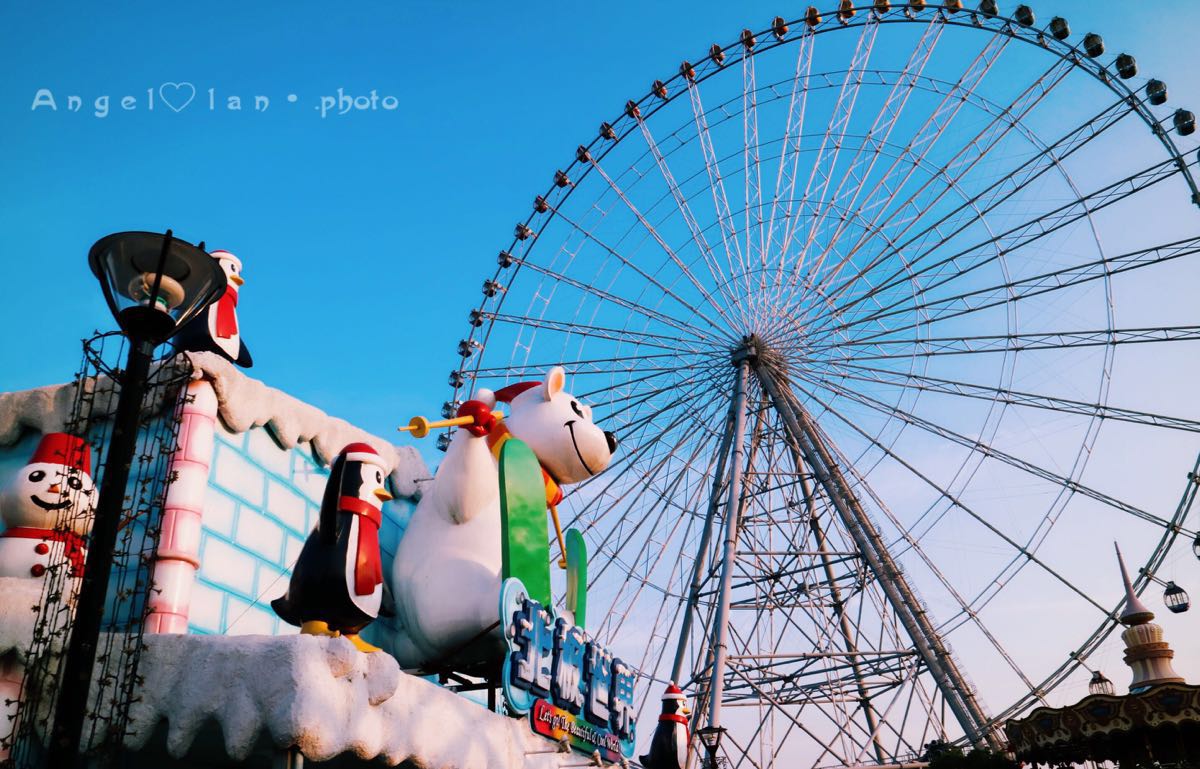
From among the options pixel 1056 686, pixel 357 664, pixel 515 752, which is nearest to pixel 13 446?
pixel 357 664

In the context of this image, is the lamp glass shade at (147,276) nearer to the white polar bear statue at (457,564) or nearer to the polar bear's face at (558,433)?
the white polar bear statue at (457,564)

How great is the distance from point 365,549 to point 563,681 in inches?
105

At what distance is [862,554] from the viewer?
54.3 ft

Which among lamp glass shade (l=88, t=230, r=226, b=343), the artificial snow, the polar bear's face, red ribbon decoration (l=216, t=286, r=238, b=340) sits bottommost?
the artificial snow

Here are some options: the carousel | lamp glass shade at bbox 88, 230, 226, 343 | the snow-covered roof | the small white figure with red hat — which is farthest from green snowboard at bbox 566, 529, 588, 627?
lamp glass shade at bbox 88, 230, 226, 343

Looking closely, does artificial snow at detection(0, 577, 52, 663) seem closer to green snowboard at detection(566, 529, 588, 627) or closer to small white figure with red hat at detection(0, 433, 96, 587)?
small white figure with red hat at detection(0, 433, 96, 587)

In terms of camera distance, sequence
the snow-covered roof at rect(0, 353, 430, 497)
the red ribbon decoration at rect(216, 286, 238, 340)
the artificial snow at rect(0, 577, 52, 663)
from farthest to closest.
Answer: the red ribbon decoration at rect(216, 286, 238, 340), the snow-covered roof at rect(0, 353, 430, 497), the artificial snow at rect(0, 577, 52, 663)

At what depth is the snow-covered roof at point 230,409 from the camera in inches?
389

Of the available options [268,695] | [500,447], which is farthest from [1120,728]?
[268,695]

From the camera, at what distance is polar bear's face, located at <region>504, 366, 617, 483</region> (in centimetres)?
1226

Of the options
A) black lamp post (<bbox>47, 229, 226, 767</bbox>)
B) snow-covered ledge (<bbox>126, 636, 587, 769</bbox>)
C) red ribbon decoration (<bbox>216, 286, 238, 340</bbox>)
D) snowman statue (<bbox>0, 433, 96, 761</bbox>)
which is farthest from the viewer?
red ribbon decoration (<bbox>216, 286, 238, 340</bbox>)

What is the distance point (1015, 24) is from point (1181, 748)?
11.3m

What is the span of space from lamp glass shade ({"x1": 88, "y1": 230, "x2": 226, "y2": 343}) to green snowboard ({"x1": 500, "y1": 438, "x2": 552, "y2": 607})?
5.60m

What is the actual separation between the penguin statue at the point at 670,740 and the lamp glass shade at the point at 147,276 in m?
7.17
